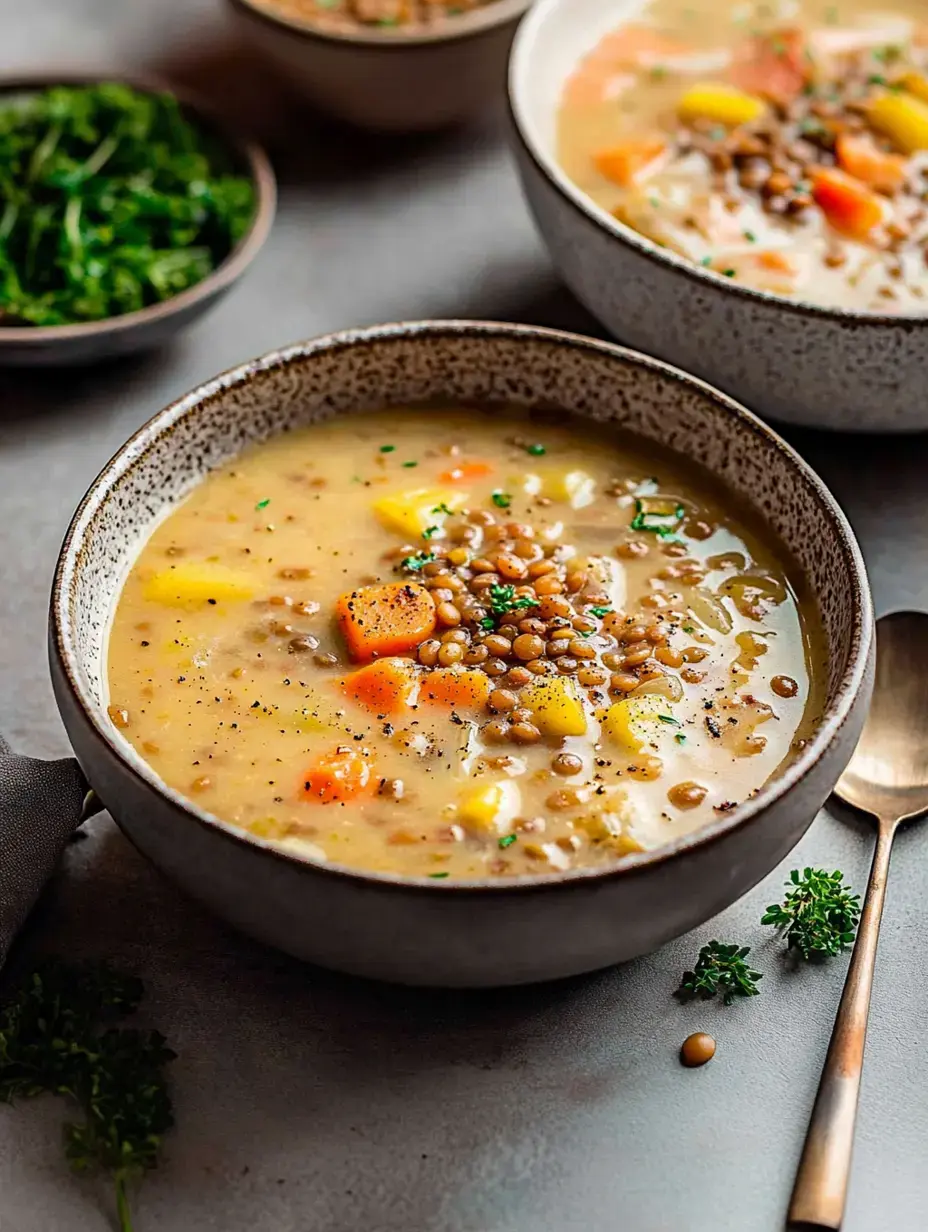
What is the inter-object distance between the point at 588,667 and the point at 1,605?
1.17m

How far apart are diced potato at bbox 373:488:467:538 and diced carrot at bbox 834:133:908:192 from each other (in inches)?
52.1

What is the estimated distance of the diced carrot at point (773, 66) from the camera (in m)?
3.71

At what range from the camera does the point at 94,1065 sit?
2.11 m

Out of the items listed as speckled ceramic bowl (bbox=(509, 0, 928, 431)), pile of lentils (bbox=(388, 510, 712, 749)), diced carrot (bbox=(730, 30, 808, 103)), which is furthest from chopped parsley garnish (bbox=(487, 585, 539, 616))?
diced carrot (bbox=(730, 30, 808, 103))

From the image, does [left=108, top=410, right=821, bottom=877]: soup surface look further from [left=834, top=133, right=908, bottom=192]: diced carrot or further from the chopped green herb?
[left=834, top=133, right=908, bottom=192]: diced carrot

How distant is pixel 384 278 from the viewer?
365cm

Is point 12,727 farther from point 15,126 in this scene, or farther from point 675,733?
point 15,126

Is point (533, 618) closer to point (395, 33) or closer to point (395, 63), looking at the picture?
point (395, 63)

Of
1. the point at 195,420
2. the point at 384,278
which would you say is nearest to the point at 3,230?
the point at 384,278

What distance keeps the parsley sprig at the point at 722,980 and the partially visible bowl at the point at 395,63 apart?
2.37 meters

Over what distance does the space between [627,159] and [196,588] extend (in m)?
1.54

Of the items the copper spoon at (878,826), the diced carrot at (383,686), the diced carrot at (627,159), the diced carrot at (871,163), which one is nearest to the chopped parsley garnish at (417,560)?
the diced carrot at (383,686)

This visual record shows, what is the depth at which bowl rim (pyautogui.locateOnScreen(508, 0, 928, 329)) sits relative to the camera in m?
2.86

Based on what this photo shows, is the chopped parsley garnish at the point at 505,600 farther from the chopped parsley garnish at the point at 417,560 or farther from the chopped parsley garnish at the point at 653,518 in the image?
the chopped parsley garnish at the point at 653,518
